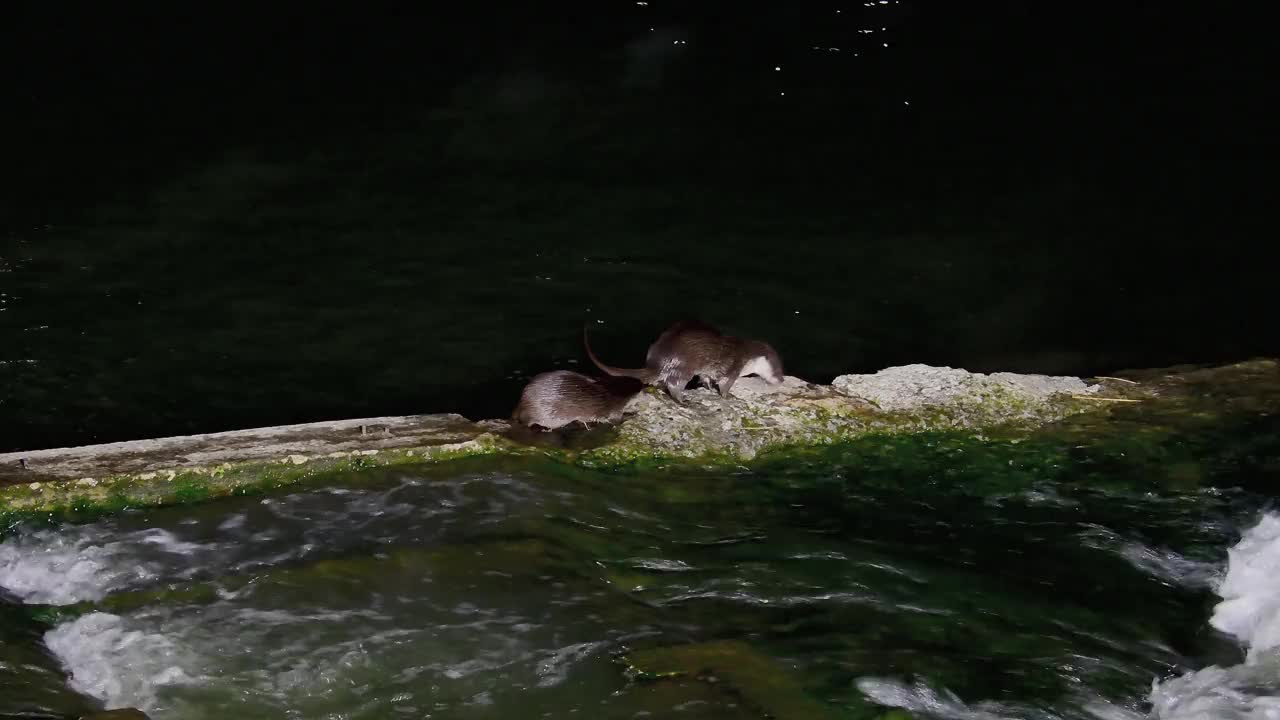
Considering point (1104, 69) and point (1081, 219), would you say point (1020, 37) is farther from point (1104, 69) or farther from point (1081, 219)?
point (1081, 219)

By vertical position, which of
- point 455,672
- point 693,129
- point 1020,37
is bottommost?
point 455,672

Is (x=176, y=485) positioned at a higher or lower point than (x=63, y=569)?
higher

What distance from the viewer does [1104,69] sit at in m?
14.8

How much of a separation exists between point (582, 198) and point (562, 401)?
15.3ft

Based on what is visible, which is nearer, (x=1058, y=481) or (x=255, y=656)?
(x=255, y=656)

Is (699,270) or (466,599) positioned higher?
(699,270)

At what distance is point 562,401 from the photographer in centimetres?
589

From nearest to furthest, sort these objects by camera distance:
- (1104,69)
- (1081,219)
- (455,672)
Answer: (455,672), (1081,219), (1104,69)

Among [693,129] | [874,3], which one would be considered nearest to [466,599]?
[693,129]

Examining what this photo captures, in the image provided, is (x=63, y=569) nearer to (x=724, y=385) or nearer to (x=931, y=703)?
(x=724, y=385)

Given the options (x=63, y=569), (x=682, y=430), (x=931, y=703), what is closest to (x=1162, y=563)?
(x=931, y=703)

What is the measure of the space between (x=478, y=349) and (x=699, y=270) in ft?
6.24

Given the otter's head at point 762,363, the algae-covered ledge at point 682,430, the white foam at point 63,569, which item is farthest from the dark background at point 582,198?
the white foam at point 63,569

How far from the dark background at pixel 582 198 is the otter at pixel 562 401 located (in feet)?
3.41
